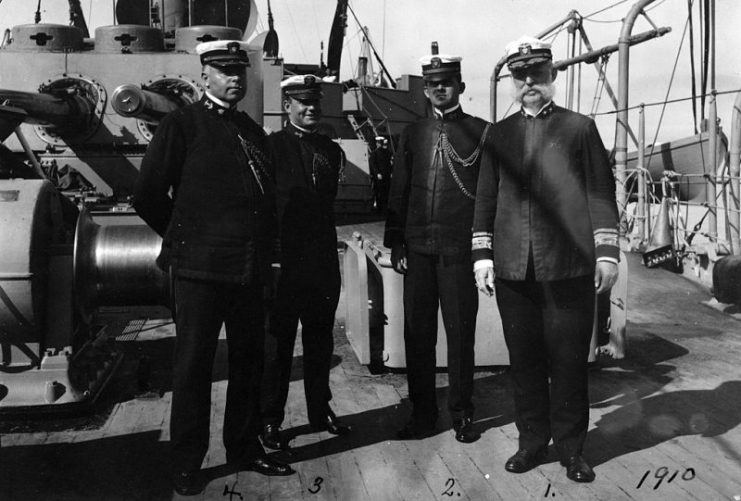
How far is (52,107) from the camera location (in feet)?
21.2

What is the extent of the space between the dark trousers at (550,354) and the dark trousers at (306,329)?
825 mm

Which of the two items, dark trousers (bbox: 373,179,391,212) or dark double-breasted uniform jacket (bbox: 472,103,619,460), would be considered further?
dark trousers (bbox: 373,179,391,212)

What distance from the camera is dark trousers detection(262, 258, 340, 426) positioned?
337cm

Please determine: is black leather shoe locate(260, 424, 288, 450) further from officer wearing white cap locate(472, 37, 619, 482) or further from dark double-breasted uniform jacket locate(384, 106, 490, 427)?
officer wearing white cap locate(472, 37, 619, 482)

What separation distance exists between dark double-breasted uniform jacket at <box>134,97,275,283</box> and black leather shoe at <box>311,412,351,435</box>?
0.90 metres

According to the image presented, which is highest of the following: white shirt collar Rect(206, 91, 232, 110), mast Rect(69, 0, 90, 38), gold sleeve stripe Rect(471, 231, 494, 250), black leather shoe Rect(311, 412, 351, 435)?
mast Rect(69, 0, 90, 38)

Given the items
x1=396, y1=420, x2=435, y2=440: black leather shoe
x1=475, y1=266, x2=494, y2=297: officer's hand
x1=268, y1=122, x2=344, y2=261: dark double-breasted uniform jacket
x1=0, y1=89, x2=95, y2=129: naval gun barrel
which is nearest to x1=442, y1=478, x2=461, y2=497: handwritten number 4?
x1=396, y1=420, x2=435, y2=440: black leather shoe

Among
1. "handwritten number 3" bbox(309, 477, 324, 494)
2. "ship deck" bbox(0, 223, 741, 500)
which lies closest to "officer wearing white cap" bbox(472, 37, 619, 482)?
"ship deck" bbox(0, 223, 741, 500)

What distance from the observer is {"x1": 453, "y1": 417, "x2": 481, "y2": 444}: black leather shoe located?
10.8 ft

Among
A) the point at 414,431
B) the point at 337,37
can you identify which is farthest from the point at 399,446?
the point at 337,37

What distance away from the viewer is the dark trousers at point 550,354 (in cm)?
295

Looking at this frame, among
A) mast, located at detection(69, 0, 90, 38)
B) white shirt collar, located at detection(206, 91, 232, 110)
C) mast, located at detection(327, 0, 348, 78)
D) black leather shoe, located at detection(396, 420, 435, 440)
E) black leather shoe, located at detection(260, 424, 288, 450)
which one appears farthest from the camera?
mast, located at detection(327, 0, 348, 78)

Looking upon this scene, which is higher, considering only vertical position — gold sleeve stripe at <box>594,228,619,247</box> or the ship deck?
gold sleeve stripe at <box>594,228,619,247</box>

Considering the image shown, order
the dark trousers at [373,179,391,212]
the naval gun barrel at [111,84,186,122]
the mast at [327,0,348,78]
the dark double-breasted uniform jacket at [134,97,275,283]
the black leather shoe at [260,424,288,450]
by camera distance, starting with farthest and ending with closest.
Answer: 1. the mast at [327,0,348,78]
2. the dark trousers at [373,179,391,212]
3. the naval gun barrel at [111,84,186,122]
4. the black leather shoe at [260,424,288,450]
5. the dark double-breasted uniform jacket at [134,97,275,283]
